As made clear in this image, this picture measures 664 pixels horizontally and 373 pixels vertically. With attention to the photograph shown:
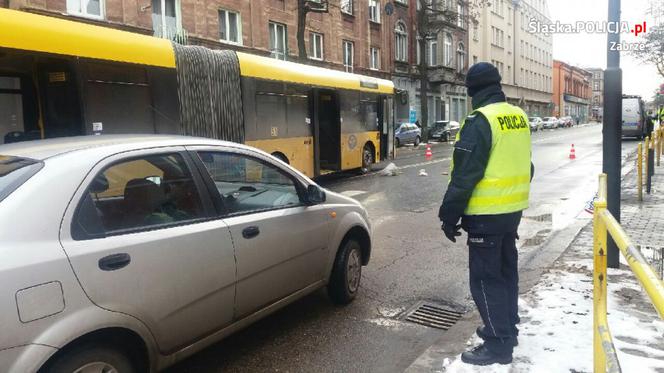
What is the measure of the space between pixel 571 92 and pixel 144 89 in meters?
104

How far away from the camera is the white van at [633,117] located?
31053 mm

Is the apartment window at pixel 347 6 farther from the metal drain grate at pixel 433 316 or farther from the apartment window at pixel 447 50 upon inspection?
the metal drain grate at pixel 433 316

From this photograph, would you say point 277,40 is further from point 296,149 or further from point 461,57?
point 461,57

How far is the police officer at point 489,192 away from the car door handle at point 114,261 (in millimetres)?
1843

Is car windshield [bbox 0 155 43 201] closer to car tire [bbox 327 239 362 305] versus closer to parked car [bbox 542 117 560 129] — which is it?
car tire [bbox 327 239 362 305]

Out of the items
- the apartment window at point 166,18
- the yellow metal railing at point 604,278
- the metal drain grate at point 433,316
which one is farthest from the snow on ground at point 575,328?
the apartment window at point 166,18

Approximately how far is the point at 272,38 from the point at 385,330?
2435cm

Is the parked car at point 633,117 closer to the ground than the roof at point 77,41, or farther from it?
closer to the ground

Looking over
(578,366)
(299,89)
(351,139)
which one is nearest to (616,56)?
(578,366)

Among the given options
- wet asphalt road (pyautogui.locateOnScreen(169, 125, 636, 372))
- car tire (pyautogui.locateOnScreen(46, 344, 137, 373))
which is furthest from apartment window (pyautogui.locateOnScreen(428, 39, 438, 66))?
car tire (pyautogui.locateOnScreen(46, 344, 137, 373))

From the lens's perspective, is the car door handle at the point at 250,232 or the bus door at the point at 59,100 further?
the bus door at the point at 59,100

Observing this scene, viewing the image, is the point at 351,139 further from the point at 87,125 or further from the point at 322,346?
the point at 322,346

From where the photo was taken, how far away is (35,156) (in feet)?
9.78

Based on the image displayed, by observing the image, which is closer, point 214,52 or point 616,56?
point 616,56
